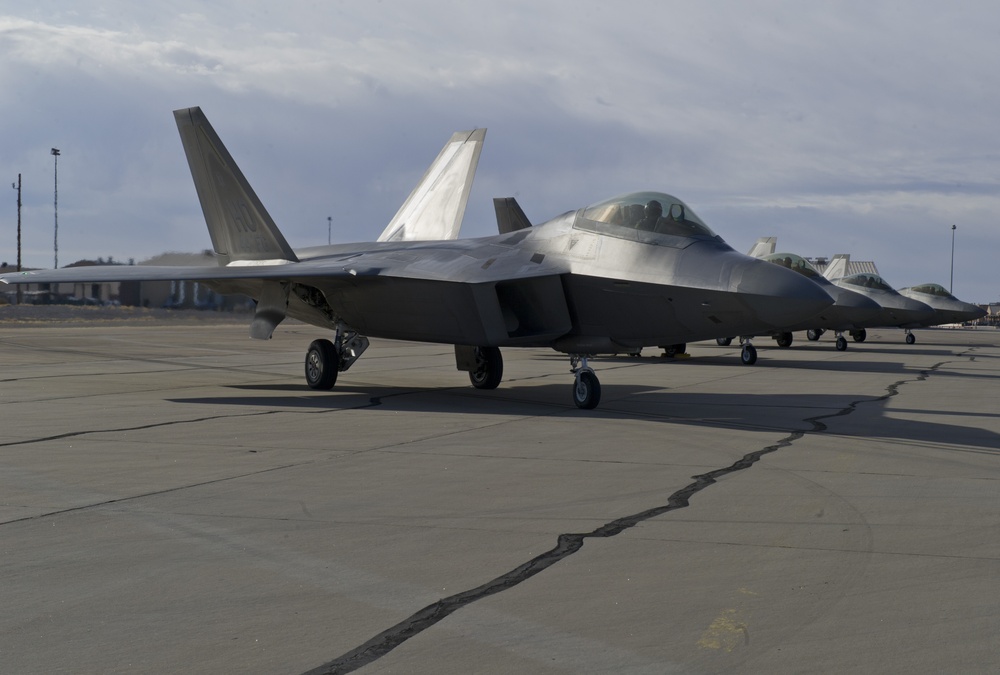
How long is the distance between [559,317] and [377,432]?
115 inches

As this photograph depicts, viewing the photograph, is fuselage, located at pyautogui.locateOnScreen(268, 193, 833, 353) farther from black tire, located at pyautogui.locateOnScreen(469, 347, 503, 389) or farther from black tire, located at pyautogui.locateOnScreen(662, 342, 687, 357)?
black tire, located at pyautogui.locateOnScreen(662, 342, 687, 357)

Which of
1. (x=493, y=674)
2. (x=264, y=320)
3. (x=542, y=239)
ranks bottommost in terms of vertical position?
(x=493, y=674)

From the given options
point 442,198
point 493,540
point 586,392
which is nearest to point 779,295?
point 586,392

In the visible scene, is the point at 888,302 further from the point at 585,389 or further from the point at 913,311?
the point at 585,389

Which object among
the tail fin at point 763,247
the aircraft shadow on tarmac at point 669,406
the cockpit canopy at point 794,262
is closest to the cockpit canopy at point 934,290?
the tail fin at point 763,247

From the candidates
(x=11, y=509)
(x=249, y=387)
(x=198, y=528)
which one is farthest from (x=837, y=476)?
(x=249, y=387)

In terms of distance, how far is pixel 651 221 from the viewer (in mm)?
10945

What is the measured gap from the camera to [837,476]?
710 centimetres

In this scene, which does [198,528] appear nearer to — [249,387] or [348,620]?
[348,620]

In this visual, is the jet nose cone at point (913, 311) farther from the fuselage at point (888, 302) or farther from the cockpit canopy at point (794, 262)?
the cockpit canopy at point (794, 262)

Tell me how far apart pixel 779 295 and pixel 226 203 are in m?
8.87

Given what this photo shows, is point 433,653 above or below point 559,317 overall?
below

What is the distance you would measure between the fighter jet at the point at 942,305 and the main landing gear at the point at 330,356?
79.6 ft

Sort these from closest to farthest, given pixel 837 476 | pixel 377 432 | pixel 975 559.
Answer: pixel 975 559, pixel 837 476, pixel 377 432
